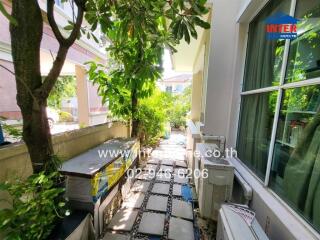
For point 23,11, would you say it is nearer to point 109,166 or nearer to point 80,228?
point 109,166

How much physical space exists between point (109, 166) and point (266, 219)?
1544 mm

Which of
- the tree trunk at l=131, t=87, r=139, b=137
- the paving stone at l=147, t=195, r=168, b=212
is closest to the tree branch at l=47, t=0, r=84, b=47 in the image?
the tree trunk at l=131, t=87, r=139, b=137

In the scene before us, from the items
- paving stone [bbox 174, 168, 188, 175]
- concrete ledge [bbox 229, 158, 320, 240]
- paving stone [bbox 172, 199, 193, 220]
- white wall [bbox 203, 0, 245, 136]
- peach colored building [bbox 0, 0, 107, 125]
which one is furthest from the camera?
paving stone [bbox 174, 168, 188, 175]

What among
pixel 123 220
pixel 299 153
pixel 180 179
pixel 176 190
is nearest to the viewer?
pixel 299 153

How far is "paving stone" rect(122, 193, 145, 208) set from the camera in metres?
2.33

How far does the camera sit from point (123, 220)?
2.04 meters

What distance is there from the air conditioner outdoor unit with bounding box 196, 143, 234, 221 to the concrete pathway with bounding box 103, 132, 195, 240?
38cm

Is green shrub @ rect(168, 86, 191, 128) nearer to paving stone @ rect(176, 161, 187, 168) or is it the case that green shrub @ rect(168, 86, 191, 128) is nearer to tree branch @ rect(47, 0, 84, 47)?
paving stone @ rect(176, 161, 187, 168)

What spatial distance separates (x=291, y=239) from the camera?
40.8 inches

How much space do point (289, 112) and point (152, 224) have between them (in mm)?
1911

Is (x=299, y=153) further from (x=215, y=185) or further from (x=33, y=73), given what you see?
(x=33, y=73)

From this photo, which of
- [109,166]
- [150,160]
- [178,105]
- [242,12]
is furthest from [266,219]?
[178,105]

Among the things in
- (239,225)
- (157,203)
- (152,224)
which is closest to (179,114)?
(157,203)

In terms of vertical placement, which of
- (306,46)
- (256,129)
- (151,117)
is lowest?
(151,117)
